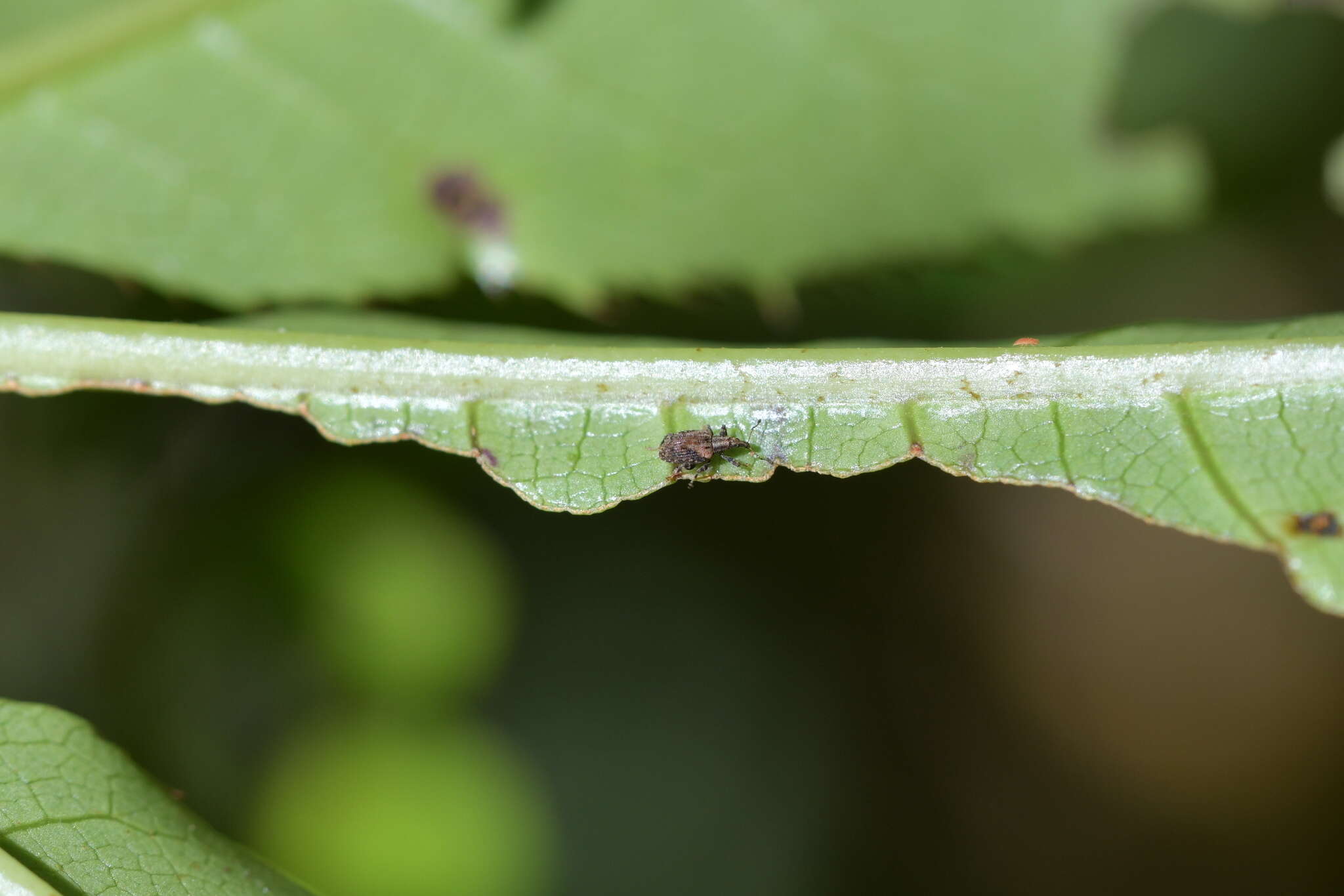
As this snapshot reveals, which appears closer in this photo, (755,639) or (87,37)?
(87,37)

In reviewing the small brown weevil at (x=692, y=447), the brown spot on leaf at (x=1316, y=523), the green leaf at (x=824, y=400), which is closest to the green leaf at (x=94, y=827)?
the green leaf at (x=824, y=400)

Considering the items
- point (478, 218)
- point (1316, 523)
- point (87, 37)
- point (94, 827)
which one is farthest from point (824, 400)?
point (87, 37)

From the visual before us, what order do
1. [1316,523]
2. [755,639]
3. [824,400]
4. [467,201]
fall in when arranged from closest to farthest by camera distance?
[1316,523], [824,400], [467,201], [755,639]

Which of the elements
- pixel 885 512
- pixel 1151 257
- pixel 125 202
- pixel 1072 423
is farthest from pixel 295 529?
pixel 1151 257

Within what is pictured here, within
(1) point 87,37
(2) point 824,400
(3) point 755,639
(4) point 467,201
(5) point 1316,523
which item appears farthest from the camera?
(3) point 755,639

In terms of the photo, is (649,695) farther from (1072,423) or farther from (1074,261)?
(1072,423)

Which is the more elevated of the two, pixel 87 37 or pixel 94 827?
pixel 87 37

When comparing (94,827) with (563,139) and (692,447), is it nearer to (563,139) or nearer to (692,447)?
(692,447)
